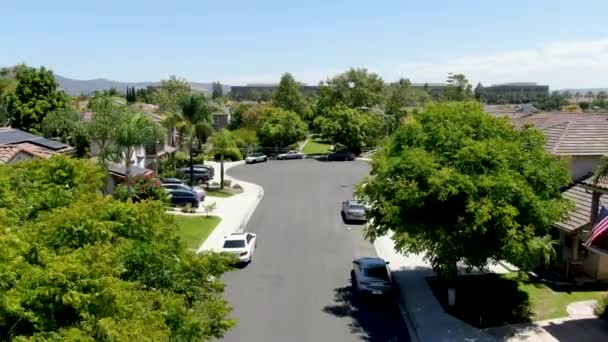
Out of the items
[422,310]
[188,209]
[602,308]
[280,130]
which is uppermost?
[280,130]

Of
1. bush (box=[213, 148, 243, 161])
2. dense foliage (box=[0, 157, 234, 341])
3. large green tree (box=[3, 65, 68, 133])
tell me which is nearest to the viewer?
dense foliage (box=[0, 157, 234, 341])

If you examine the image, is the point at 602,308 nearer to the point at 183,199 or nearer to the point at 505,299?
the point at 505,299

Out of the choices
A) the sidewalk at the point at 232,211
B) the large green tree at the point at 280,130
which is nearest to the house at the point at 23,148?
the sidewalk at the point at 232,211

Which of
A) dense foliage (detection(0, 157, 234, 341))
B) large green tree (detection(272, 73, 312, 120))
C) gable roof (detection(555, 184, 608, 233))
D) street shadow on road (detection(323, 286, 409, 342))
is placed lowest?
street shadow on road (detection(323, 286, 409, 342))

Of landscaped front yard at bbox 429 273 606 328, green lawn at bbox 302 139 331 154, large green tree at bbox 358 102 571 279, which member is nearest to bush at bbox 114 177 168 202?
large green tree at bbox 358 102 571 279

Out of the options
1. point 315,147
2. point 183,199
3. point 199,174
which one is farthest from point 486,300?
point 315,147

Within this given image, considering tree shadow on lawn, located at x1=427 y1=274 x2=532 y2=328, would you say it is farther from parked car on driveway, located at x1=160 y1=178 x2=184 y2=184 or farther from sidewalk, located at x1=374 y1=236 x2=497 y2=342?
parked car on driveway, located at x1=160 y1=178 x2=184 y2=184
